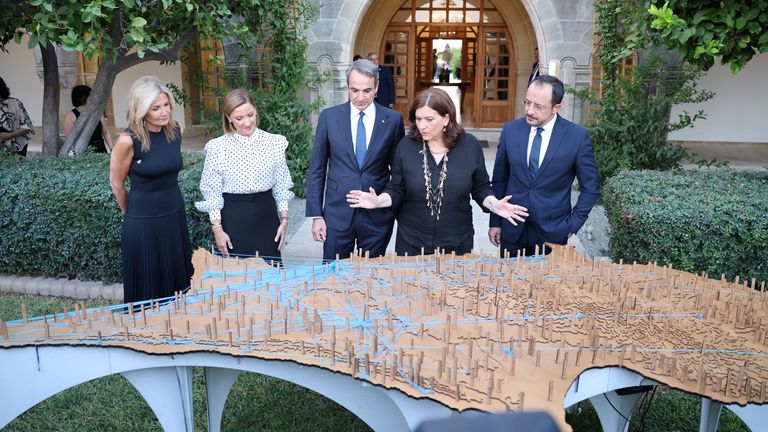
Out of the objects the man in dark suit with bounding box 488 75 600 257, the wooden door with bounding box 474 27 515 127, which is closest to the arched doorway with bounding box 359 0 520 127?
the wooden door with bounding box 474 27 515 127

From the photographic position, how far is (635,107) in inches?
362

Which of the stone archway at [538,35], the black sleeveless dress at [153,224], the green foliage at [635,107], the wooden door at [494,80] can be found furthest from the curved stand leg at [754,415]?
the wooden door at [494,80]

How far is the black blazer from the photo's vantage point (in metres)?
Result: 4.18

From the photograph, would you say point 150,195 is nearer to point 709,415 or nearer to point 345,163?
point 345,163

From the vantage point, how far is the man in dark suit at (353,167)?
4.50 m

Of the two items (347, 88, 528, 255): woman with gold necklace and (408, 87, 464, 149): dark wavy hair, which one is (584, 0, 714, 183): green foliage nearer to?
(347, 88, 528, 255): woman with gold necklace

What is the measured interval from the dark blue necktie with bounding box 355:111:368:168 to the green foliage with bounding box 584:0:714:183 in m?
5.39

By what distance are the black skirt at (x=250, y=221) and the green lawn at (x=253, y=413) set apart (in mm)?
874

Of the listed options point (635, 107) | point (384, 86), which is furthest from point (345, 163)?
point (384, 86)

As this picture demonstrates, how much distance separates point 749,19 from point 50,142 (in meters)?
6.65

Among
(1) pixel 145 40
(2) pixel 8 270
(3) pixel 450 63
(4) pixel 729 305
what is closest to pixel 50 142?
(2) pixel 8 270

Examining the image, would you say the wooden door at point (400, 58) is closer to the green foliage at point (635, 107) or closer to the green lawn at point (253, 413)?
the green foliage at point (635, 107)

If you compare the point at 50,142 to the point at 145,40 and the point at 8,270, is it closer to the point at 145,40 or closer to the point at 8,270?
the point at 8,270

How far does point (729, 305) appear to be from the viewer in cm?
319
